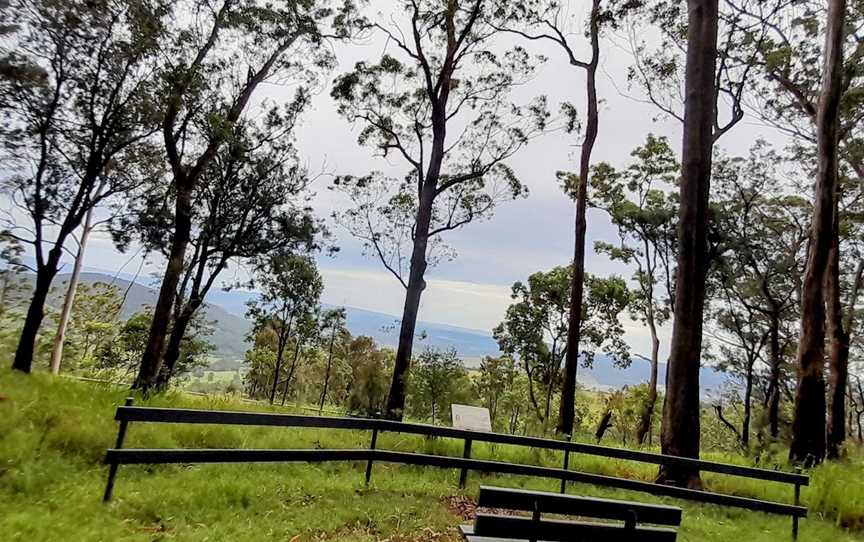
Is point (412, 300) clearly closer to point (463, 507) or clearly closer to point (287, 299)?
point (463, 507)

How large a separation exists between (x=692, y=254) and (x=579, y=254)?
5805 mm

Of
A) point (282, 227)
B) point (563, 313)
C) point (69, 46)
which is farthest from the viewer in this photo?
point (563, 313)

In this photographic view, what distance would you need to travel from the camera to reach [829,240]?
31.2 feet

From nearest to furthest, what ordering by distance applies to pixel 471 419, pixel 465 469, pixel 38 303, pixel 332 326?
pixel 465 469, pixel 471 419, pixel 38 303, pixel 332 326

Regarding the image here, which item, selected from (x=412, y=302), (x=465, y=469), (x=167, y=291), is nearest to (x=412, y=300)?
(x=412, y=302)

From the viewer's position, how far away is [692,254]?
737 cm

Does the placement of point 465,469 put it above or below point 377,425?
below

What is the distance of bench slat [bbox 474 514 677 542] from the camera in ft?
10.2

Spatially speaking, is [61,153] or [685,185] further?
[61,153]

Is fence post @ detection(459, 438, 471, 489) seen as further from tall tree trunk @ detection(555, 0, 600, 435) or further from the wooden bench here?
tall tree trunk @ detection(555, 0, 600, 435)

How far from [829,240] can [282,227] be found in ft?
49.9

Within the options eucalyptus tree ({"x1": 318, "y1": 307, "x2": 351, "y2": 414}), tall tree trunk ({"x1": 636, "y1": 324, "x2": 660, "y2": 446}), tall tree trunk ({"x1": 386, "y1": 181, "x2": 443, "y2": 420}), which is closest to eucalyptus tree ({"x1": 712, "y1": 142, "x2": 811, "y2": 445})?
tall tree trunk ({"x1": 636, "y1": 324, "x2": 660, "y2": 446})

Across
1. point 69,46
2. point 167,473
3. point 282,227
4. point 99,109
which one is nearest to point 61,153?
point 99,109

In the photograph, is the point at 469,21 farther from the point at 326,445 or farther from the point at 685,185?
the point at 326,445
